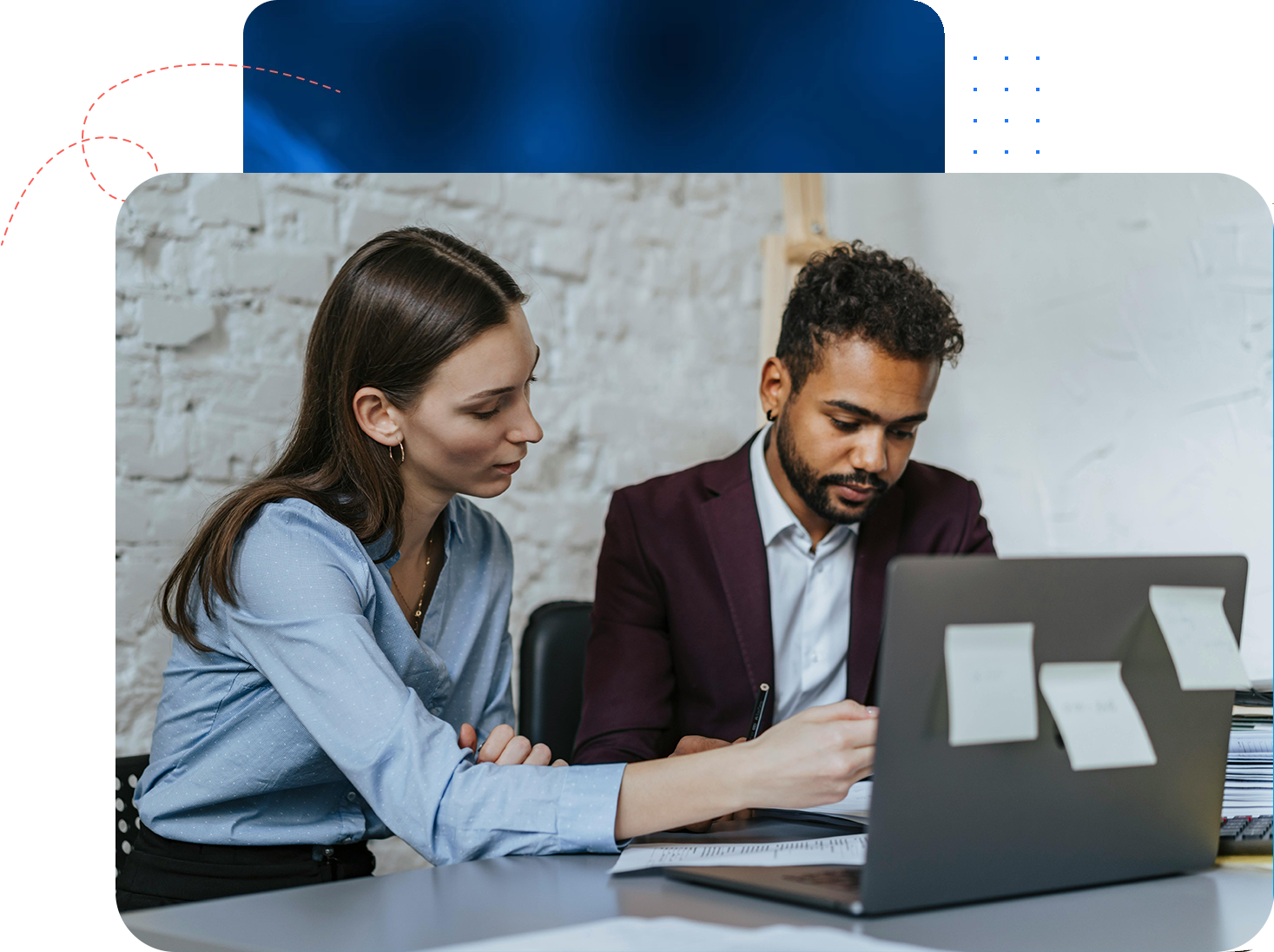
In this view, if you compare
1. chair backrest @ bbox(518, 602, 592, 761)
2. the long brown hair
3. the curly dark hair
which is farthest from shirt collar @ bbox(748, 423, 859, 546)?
the long brown hair

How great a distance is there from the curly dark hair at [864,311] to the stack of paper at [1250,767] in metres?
0.57

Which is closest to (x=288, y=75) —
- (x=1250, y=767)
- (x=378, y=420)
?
(x=378, y=420)

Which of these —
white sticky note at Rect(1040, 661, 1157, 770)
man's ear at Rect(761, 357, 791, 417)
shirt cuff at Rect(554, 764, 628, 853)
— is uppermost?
man's ear at Rect(761, 357, 791, 417)

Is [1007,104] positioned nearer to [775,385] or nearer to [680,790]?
[775,385]

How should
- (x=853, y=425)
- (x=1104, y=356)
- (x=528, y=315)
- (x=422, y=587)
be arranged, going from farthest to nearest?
(x=1104, y=356) < (x=528, y=315) < (x=853, y=425) < (x=422, y=587)

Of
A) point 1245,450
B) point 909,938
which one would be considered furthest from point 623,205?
point 909,938

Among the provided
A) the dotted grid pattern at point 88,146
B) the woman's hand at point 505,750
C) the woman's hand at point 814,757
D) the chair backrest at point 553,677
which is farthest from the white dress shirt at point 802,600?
the dotted grid pattern at point 88,146

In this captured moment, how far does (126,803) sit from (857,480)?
2.96 feet

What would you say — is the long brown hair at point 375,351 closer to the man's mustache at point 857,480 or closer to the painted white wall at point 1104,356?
the man's mustache at point 857,480

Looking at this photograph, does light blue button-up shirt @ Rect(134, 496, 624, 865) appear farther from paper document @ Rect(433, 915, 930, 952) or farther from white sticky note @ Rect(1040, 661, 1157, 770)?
white sticky note @ Rect(1040, 661, 1157, 770)

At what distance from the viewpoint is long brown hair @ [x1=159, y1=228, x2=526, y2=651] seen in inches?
41.6

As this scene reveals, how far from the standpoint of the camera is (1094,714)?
26.5 inches

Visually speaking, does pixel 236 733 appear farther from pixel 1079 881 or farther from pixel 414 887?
pixel 1079 881

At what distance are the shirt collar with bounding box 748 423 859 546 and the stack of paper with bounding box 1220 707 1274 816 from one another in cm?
57
